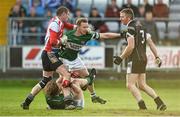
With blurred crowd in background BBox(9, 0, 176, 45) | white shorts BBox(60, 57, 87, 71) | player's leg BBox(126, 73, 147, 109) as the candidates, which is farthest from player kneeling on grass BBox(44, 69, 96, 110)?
blurred crowd in background BBox(9, 0, 176, 45)

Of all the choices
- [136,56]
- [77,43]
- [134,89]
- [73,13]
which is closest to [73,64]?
[77,43]

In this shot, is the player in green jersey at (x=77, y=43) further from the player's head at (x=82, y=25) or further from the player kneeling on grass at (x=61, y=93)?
the player kneeling on grass at (x=61, y=93)

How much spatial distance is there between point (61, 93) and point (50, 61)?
0.77 meters

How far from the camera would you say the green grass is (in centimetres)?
1719

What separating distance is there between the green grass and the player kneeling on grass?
27cm

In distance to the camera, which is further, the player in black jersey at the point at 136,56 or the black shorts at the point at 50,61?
the black shorts at the point at 50,61

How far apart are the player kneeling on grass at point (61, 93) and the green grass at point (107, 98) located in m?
0.27

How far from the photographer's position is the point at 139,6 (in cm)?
3025

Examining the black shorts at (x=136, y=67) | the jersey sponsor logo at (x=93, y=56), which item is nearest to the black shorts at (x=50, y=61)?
the black shorts at (x=136, y=67)

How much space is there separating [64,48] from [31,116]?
9.36 ft

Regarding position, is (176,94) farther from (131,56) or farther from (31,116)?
(31,116)

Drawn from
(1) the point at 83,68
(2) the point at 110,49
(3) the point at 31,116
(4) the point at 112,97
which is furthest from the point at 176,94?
(3) the point at 31,116

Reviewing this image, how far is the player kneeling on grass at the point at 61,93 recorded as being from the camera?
59.8 feet

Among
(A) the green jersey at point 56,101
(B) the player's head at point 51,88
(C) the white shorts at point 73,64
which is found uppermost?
(C) the white shorts at point 73,64
